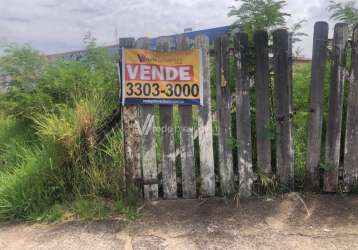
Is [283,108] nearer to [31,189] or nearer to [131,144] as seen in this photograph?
[131,144]

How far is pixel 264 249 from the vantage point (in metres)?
2.97

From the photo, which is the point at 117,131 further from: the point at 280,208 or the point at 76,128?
the point at 280,208

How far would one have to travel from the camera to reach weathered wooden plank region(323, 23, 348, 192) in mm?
3631

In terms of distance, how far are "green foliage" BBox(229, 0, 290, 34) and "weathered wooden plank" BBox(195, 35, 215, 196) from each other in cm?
53

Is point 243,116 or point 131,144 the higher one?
point 243,116

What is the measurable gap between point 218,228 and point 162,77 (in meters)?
1.68

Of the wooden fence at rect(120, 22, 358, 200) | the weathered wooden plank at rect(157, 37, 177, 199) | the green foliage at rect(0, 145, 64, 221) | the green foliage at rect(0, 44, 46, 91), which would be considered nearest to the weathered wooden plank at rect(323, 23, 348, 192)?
the wooden fence at rect(120, 22, 358, 200)

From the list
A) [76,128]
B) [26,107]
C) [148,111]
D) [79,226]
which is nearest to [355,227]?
[148,111]

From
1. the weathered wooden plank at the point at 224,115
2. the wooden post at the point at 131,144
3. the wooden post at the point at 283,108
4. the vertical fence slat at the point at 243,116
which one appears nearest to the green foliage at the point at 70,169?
the wooden post at the point at 131,144

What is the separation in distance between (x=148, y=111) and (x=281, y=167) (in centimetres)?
161

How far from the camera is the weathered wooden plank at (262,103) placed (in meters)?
3.68

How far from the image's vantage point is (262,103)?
3.78 meters

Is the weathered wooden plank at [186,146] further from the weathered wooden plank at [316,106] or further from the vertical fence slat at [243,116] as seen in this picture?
the weathered wooden plank at [316,106]

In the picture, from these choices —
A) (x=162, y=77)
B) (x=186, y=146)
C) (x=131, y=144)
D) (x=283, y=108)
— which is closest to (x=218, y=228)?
(x=186, y=146)
